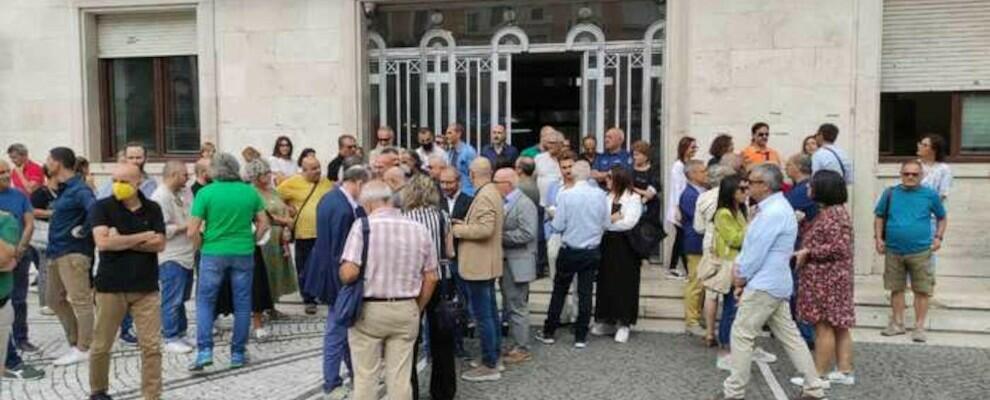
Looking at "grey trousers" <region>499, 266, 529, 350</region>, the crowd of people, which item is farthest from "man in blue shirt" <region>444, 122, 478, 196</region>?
"grey trousers" <region>499, 266, 529, 350</region>

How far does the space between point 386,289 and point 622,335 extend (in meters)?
3.55

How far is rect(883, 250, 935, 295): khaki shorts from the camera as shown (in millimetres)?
7520

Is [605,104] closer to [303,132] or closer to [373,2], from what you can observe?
[373,2]

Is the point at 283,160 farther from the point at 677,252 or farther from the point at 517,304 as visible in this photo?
the point at 677,252

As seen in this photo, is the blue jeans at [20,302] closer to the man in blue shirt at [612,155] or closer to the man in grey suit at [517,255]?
the man in grey suit at [517,255]

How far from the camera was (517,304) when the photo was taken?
23.1 ft

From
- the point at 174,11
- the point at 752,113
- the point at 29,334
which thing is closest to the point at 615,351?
the point at 752,113

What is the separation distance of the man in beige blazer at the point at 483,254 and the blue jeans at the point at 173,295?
2.43m

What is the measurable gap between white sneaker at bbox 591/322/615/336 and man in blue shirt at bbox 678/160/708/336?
0.72 meters

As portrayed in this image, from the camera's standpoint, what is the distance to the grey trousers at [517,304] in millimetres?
7051

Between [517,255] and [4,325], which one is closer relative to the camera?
[4,325]

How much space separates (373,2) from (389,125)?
1734mm

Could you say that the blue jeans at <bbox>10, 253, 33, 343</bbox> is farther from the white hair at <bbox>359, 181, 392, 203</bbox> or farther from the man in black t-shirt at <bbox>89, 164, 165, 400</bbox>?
the white hair at <bbox>359, 181, 392, 203</bbox>

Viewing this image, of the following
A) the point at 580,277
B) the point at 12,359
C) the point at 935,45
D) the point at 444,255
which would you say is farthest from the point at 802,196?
the point at 12,359
